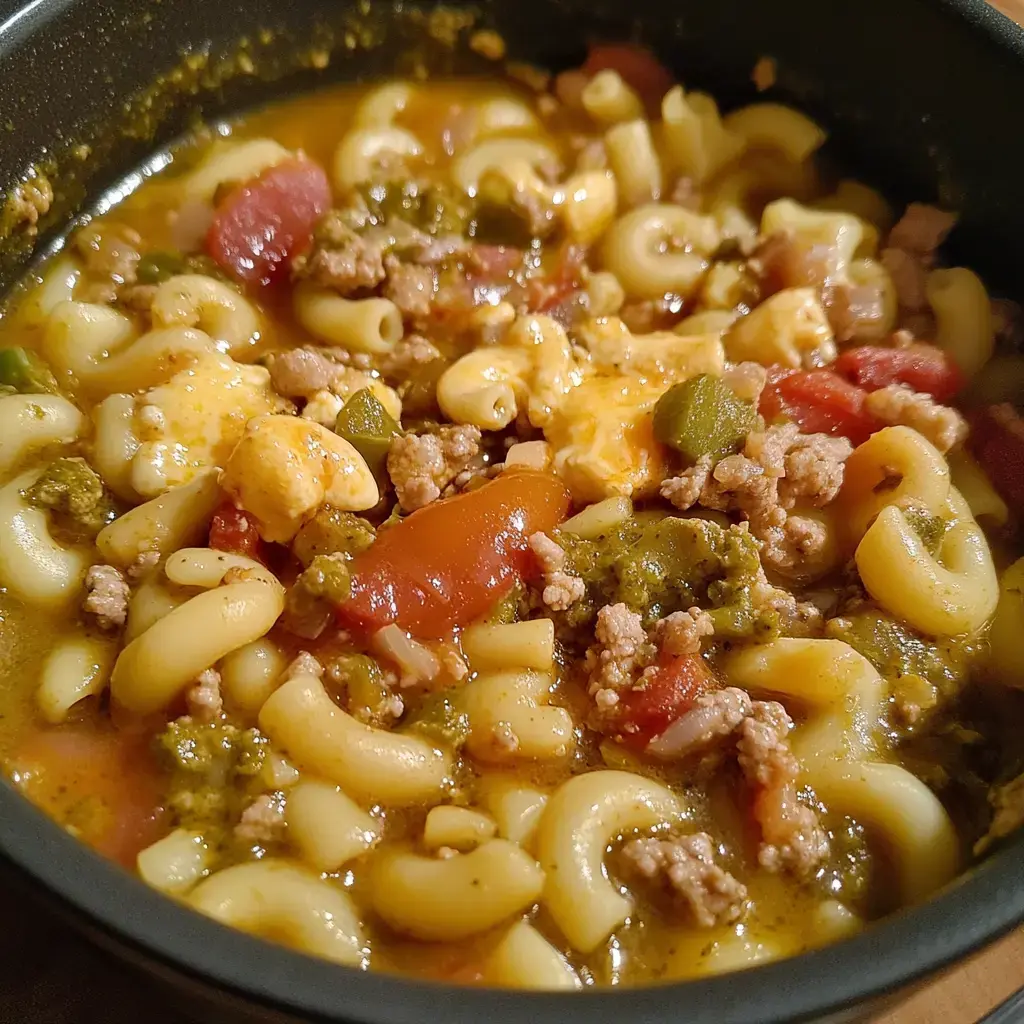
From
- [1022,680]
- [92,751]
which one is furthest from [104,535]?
[1022,680]

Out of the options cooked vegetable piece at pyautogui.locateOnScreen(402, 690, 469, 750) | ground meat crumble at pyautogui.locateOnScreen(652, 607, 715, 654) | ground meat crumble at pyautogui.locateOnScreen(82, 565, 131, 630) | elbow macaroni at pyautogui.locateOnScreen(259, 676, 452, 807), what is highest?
ground meat crumble at pyautogui.locateOnScreen(652, 607, 715, 654)

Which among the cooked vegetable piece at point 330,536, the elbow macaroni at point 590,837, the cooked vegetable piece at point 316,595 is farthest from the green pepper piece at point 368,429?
the elbow macaroni at point 590,837

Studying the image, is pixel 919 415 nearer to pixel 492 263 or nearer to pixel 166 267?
pixel 492 263

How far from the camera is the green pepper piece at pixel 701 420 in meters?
2.23

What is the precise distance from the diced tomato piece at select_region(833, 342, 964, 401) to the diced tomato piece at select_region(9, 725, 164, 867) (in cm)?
171

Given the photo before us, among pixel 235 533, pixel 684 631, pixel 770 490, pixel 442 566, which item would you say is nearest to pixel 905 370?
pixel 770 490

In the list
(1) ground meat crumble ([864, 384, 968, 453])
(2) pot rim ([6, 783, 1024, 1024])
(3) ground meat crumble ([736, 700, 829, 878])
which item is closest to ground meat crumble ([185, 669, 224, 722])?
(2) pot rim ([6, 783, 1024, 1024])

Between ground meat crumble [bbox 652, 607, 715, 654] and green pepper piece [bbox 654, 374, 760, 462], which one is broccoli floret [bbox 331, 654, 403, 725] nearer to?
ground meat crumble [bbox 652, 607, 715, 654]

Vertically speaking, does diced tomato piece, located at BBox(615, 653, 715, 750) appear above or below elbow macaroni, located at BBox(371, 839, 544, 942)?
above

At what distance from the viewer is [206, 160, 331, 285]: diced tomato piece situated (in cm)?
264

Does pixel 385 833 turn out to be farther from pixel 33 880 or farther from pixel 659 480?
pixel 659 480

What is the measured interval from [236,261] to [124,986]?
1621mm

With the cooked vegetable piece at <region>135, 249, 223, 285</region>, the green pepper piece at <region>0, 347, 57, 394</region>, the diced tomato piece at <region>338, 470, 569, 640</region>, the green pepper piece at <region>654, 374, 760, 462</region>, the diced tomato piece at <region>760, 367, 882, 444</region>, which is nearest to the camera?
the diced tomato piece at <region>338, 470, 569, 640</region>

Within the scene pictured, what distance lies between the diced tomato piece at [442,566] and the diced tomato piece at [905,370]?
91 cm
